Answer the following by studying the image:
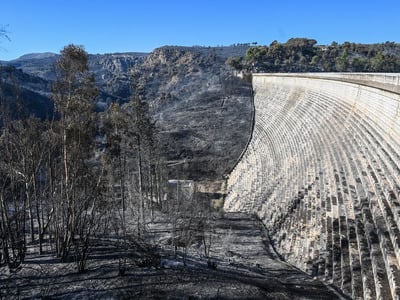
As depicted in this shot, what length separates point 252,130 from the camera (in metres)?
39.4

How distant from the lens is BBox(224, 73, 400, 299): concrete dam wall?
8.19m

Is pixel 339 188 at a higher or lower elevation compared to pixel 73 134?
lower

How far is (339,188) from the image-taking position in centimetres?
1222

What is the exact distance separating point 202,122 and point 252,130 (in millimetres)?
10342

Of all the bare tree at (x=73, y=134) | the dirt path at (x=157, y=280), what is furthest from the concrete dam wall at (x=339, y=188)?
the bare tree at (x=73, y=134)

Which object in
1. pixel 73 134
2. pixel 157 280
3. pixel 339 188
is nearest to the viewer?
pixel 157 280

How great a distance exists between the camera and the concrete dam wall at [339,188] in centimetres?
819

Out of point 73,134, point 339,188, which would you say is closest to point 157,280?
point 339,188

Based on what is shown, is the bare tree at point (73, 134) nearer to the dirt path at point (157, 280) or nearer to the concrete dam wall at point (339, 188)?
the dirt path at point (157, 280)

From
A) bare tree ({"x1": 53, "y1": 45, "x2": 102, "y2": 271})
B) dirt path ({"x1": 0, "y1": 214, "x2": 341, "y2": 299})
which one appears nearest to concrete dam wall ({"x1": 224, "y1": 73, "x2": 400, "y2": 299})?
dirt path ({"x1": 0, "y1": 214, "x2": 341, "y2": 299})

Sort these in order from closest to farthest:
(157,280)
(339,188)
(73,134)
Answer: (157,280) < (339,188) < (73,134)

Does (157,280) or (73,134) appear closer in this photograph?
(157,280)

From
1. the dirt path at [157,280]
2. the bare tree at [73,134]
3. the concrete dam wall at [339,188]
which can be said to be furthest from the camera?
the bare tree at [73,134]

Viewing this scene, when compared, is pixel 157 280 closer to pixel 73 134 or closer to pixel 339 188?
pixel 339 188
